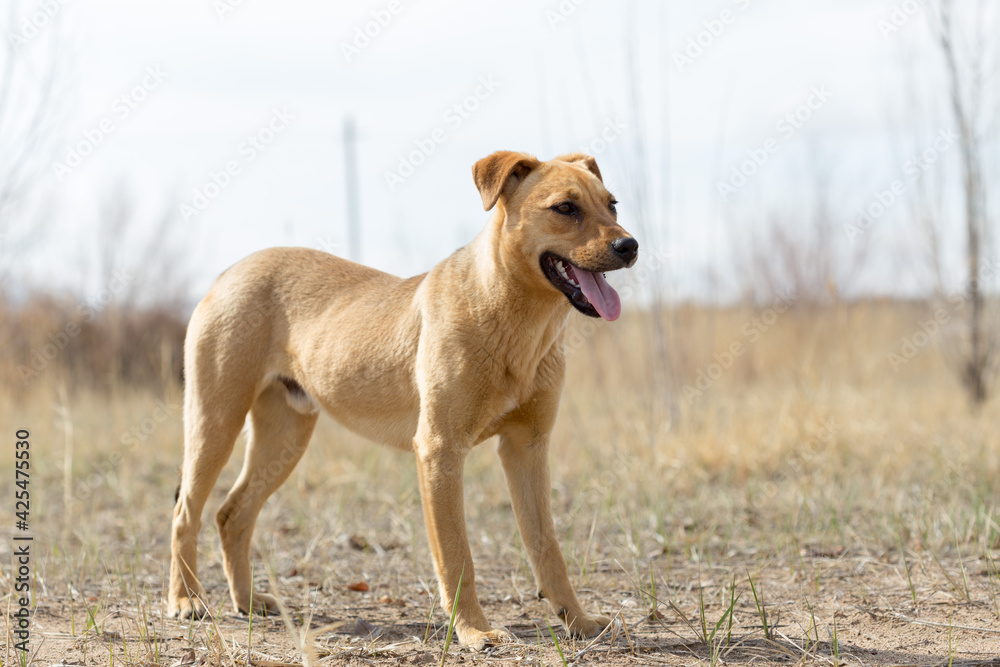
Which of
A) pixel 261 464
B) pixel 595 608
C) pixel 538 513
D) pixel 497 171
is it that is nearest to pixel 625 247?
pixel 497 171

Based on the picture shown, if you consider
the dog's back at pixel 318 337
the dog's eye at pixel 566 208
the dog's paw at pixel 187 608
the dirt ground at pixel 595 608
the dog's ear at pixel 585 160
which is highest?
the dog's ear at pixel 585 160

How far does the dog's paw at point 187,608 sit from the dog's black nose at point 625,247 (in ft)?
7.47

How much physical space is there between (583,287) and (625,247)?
207 mm

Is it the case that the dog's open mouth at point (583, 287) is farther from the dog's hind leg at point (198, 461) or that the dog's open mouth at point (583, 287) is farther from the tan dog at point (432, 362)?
the dog's hind leg at point (198, 461)

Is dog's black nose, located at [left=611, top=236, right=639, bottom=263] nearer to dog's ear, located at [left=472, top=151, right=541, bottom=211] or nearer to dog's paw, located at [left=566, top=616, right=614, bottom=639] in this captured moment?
dog's ear, located at [left=472, top=151, right=541, bottom=211]

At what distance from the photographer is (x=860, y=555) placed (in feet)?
13.8

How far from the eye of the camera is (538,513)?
3312 millimetres

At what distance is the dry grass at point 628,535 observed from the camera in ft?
10.2

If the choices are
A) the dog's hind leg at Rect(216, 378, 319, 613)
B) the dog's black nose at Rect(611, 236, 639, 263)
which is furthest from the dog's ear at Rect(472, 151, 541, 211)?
the dog's hind leg at Rect(216, 378, 319, 613)

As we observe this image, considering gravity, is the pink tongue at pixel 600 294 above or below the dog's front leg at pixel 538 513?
above

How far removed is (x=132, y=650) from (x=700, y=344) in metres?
8.23

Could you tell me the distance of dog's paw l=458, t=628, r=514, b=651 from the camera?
298 centimetres

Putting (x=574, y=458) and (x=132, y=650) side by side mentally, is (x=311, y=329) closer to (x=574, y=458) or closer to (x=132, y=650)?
(x=132, y=650)

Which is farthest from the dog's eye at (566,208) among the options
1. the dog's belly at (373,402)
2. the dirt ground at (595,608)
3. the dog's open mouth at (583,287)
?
the dirt ground at (595,608)
